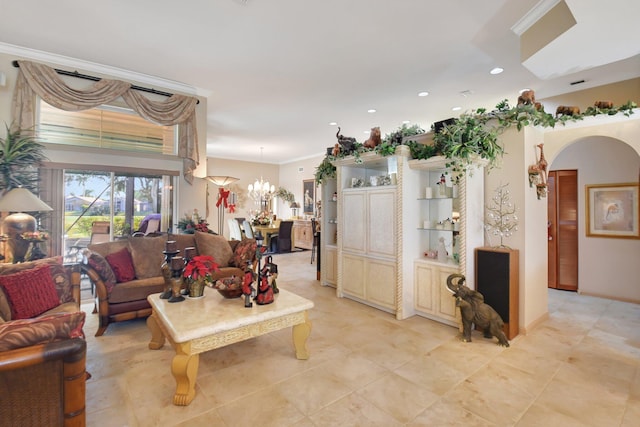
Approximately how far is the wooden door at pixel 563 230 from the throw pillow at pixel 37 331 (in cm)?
625

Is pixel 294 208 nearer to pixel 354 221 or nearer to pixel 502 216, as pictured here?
pixel 354 221

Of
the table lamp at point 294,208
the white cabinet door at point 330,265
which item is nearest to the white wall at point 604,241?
the white cabinet door at point 330,265

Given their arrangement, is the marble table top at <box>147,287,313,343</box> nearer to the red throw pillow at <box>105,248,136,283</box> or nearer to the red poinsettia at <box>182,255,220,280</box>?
the red poinsettia at <box>182,255,220,280</box>

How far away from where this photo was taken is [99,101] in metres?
3.96

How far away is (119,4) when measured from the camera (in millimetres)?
2777

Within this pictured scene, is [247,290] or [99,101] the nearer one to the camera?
[247,290]

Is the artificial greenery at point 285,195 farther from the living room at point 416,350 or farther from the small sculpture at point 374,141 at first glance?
the small sculpture at point 374,141

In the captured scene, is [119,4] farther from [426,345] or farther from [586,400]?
[586,400]

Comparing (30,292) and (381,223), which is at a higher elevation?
(381,223)

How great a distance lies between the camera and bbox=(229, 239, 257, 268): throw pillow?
4.31 m

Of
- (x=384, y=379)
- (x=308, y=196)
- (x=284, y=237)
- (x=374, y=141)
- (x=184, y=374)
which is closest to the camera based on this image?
(x=184, y=374)

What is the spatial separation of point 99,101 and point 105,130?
1.60 ft

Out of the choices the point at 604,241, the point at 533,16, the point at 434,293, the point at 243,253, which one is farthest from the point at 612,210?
the point at 243,253

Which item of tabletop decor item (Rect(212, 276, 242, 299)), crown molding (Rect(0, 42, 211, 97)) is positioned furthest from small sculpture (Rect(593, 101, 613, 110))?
crown molding (Rect(0, 42, 211, 97))
